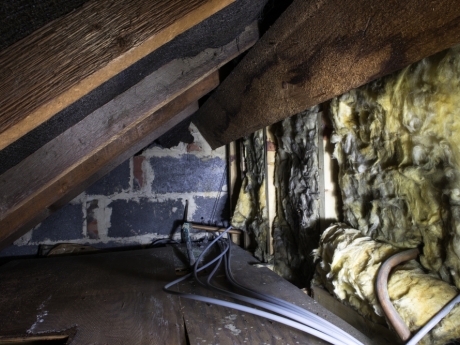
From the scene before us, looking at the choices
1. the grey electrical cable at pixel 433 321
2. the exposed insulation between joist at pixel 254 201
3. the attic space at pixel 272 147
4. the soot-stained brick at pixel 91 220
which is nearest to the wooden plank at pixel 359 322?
the attic space at pixel 272 147

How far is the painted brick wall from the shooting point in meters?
2.44

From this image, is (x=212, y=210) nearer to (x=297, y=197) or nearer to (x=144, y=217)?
(x=144, y=217)

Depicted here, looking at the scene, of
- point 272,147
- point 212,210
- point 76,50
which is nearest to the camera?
point 76,50

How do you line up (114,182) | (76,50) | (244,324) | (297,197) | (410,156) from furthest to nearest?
(114,182), (297,197), (244,324), (410,156), (76,50)

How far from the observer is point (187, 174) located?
2.59 metres

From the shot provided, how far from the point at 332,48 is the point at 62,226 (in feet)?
7.91

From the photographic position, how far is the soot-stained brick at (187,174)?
255 cm

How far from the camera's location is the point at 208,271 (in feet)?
5.50

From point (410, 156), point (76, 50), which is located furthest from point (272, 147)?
point (76, 50)

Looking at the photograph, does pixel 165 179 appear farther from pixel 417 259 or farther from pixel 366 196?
pixel 417 259

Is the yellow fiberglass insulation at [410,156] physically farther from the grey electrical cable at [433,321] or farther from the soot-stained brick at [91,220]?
the soot-stained brick at [91,220]

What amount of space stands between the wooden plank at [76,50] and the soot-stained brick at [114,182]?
1.99m

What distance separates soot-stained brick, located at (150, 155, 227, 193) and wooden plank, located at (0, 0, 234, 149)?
1.99 m

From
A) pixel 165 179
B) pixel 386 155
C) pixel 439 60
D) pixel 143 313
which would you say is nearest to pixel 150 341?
pixel 143 313
